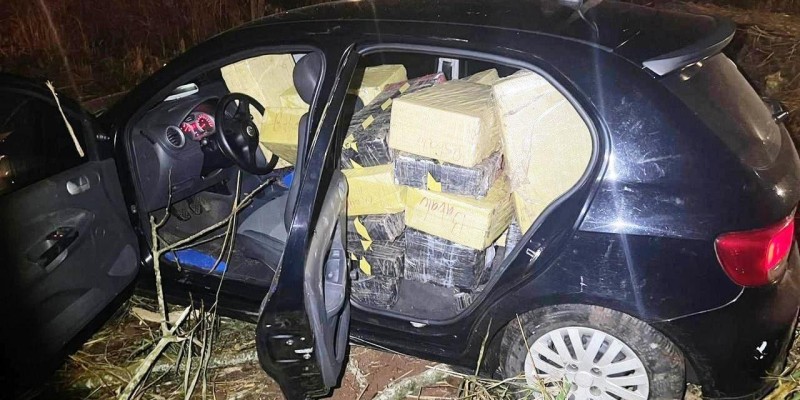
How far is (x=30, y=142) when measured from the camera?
2.08 meters

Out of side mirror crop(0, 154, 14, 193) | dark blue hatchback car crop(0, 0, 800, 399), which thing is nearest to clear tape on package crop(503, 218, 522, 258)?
dark blue hatchback car crop(0, 0, 800, 399)

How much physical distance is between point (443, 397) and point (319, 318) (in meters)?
0.78

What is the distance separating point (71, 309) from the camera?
2211 millimetres

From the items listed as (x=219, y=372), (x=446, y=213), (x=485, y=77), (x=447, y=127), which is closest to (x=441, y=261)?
(x=446, y=213)

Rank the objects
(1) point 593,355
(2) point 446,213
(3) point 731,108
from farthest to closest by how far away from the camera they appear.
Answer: (2) point 446,213, (1) point 593,355, (3) point 731,108

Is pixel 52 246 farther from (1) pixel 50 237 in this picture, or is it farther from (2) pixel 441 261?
(2) pixel 441 261

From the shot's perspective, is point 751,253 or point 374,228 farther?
point 374,228

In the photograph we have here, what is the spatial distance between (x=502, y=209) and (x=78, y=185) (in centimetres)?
174

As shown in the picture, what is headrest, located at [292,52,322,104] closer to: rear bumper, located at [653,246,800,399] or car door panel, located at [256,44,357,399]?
car door panel, located at [256,44,357,399]

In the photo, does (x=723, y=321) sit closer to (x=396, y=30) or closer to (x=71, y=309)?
(x=396, y=30)

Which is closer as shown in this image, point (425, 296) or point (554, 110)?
point (554, 110)

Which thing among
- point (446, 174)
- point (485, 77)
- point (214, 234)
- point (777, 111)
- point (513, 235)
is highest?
point (485, 77)

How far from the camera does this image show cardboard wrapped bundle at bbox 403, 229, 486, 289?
93.7 inches

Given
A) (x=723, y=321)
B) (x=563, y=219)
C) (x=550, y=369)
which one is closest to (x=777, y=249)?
(x=723, y=321)
